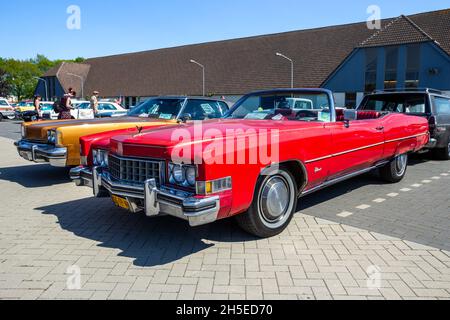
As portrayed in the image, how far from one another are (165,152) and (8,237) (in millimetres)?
2279

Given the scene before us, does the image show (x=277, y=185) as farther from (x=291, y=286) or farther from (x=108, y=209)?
(x=108, y=209)

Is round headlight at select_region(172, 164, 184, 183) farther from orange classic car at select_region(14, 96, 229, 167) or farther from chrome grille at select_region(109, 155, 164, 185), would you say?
orange classic car at select_region(14, 96, 229, 167)

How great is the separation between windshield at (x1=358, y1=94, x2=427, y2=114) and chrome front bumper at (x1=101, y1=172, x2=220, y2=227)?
7.41 m

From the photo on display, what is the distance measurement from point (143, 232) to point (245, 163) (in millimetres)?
1646

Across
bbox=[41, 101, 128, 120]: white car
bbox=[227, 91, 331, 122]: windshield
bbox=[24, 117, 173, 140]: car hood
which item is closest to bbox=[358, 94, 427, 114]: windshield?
bbox=[227, 91, 331, 122]: windshield

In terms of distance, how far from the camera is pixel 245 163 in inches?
142

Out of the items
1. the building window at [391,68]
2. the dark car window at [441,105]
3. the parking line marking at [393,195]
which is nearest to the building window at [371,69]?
the building window at [391,68]

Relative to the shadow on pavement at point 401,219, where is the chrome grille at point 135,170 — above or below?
above

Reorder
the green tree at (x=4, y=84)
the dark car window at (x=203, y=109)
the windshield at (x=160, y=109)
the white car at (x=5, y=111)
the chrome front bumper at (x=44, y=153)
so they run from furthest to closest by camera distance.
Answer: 1. the green tree at (x=4, y=84)
2. the white car at (x=5, y=111)
3. the dark car window at (x=203, y=109)
4. the windshield at (x=160, y=109)
5. the chrome front bumper at (x=44, y=153)

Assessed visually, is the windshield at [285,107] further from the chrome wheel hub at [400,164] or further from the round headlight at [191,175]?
the chrome wheel hub at [400,164]

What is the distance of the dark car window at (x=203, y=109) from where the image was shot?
765cm

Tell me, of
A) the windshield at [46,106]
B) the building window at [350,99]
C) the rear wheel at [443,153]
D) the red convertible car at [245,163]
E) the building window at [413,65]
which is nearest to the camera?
the red convertible car at [245,163]

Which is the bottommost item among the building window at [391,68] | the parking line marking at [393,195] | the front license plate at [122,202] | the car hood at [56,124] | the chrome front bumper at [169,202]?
the parking line marking at [393,195]

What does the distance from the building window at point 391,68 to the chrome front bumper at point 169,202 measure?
30.9 meters
